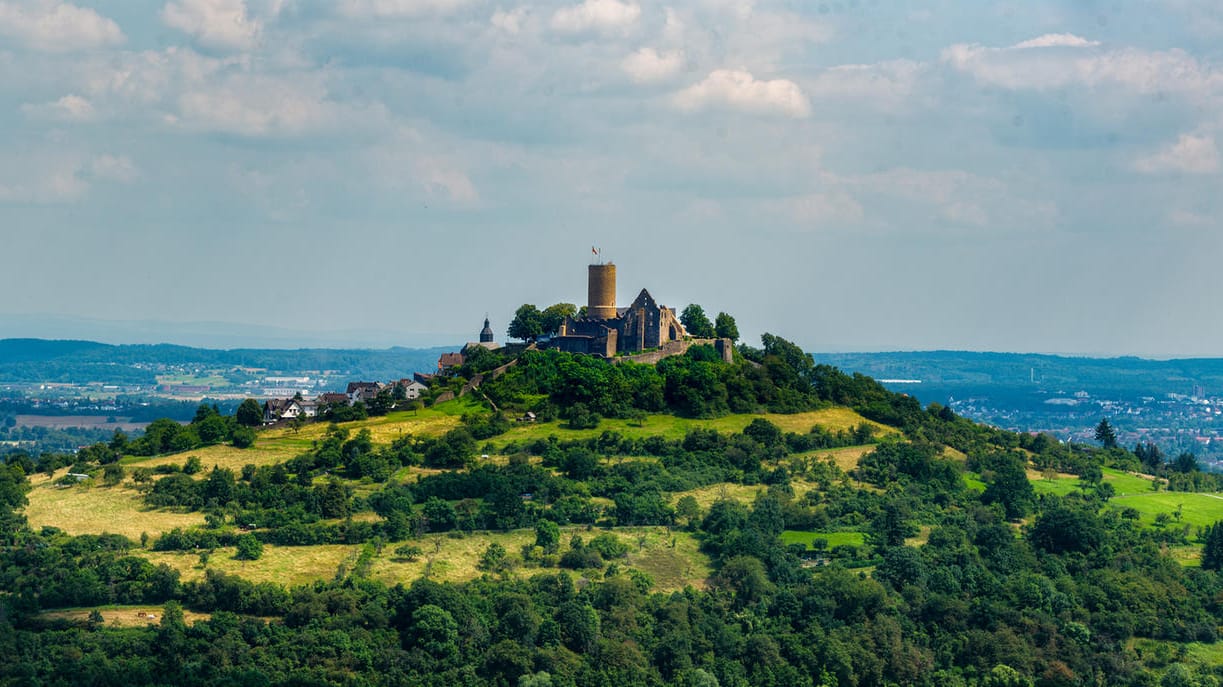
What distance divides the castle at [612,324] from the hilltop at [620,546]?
8.25 feet

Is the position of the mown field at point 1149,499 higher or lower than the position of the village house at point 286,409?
lower

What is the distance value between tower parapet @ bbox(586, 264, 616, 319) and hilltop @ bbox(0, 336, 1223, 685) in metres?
5.28

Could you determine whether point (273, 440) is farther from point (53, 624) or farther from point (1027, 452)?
point (1027, 452)

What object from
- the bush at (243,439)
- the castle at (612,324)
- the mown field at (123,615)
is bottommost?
the mown field at (123,615)

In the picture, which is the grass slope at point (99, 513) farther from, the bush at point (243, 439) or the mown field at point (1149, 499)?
the mown field at point (1149, 499)

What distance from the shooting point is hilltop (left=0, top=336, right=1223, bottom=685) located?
6562 centimetres

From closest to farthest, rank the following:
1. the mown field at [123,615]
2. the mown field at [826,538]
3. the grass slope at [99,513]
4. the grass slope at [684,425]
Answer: the mown field at [123,615] → the grass slope at [99,513] → the mown field at [826,538] → the grass slope at [684,425]

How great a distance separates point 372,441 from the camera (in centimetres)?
9069

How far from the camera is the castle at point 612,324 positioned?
344ft

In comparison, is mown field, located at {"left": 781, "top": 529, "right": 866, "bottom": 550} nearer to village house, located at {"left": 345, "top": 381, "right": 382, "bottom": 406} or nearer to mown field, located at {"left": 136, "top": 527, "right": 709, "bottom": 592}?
mown field, located at {"left": 136, "top": 527, "right": 709, "bottom": 592}

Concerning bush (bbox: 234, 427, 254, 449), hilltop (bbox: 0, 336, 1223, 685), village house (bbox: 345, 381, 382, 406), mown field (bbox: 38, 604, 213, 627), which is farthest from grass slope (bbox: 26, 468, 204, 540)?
village house (bbox: 345, 381, 382, 406)

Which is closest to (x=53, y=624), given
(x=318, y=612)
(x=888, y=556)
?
(x=318, y=612)

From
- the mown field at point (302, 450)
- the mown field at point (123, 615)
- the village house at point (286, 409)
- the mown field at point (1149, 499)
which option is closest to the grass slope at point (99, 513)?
the mown field at point (302, 450)

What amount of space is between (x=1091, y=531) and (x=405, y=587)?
38294 millimetres
